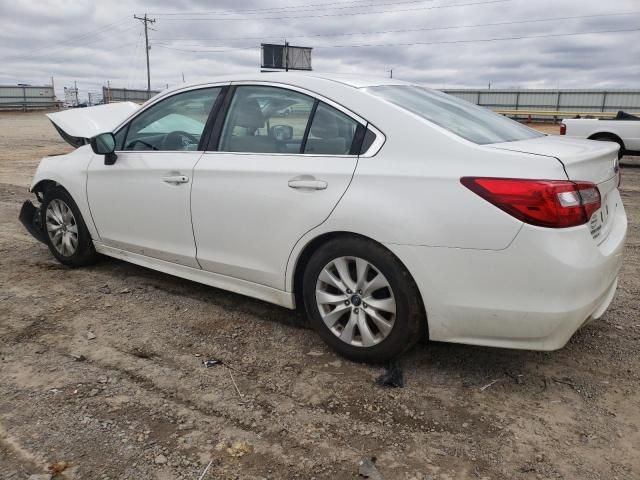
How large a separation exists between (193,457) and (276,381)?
723mm

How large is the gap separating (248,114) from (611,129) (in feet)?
39.8

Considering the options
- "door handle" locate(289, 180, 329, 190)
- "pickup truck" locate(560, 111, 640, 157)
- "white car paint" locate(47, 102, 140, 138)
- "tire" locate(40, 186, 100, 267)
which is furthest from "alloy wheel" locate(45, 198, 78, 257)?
"pickup truck" locate(560, 111, 640, 157)

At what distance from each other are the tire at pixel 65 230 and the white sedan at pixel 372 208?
64 cm

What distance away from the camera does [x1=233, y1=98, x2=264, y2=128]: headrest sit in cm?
352

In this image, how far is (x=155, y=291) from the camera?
4316 mm

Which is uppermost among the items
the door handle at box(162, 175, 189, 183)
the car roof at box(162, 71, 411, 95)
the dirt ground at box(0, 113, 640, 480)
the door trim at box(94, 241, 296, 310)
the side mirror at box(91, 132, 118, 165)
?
the car roof at box(162, 71, 411, 95)

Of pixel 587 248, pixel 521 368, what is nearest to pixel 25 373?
pixel 521 368

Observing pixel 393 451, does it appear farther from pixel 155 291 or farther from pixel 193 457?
pixel 155 291

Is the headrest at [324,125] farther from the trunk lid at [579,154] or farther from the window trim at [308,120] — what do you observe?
the trunk lid at [579,154]

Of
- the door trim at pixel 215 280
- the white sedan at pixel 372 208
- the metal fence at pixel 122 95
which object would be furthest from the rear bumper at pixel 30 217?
the metal fence at pixel 122 95

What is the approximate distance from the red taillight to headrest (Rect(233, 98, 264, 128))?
1.56 meters

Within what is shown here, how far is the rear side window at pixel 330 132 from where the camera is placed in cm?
305

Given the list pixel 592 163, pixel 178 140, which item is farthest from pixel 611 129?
pixel 178 140

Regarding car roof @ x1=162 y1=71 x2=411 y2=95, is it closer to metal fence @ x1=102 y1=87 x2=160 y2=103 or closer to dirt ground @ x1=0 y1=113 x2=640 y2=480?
dirt ground @ x1=0 y1=113 x2=640 y2=480
